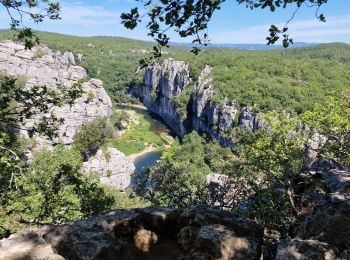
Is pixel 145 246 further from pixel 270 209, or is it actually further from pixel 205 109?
pixel 205 109

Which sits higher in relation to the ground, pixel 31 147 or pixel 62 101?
pixel 62 101

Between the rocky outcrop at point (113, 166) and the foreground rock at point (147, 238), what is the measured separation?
80.0 metres

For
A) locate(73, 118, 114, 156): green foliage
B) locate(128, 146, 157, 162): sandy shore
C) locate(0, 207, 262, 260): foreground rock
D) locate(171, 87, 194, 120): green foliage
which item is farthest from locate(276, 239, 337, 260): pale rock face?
locate(171, 87, 194, 120): green foliage

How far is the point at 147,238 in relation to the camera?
10266mm

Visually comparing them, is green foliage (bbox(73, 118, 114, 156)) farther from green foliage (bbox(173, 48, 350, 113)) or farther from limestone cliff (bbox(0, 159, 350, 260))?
limestone cliff (bbox(0, 159, 350, 260))

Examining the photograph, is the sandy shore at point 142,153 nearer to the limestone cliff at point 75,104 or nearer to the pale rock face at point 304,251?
the limestone cliff at point 75,104

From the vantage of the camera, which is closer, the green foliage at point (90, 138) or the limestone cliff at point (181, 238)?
the limestone cliff at point (181, 238)

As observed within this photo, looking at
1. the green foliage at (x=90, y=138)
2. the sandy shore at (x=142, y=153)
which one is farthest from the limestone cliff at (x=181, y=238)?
the sandy shore at (x=142, y=153)

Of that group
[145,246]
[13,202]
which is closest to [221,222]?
[145,246]

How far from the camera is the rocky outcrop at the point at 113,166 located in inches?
3590

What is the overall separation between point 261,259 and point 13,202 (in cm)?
1551

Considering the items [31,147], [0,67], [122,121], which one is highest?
[0,67]

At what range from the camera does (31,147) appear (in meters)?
84.6

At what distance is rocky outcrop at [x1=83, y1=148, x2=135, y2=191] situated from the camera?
299 feet
